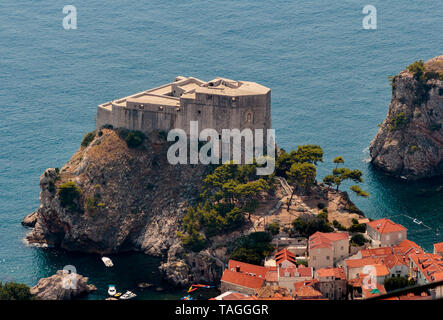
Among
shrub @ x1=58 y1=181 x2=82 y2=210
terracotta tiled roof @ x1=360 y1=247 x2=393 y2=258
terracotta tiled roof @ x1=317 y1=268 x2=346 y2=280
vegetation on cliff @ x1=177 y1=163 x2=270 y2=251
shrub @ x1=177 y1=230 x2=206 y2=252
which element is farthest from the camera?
shrub @ x1=58 y1=181 x2=82 y2=210

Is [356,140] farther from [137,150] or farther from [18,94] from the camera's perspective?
[18,94]

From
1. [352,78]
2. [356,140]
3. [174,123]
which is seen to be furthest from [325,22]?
[174,123]

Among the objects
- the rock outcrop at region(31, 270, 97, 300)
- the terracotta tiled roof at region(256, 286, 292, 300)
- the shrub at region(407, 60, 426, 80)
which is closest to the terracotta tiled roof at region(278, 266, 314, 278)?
the terracotta tiled roof at region(256, 286, 292, 300)

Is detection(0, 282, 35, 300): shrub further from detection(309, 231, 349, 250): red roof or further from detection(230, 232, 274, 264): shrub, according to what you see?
detection(309, 231, 349, 250): red roof

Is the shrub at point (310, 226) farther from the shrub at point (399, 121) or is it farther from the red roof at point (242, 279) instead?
the shrub at point (399, 121)

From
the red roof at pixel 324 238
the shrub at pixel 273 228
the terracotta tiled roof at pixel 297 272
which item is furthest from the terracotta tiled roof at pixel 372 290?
the shrub at pixel 273 228

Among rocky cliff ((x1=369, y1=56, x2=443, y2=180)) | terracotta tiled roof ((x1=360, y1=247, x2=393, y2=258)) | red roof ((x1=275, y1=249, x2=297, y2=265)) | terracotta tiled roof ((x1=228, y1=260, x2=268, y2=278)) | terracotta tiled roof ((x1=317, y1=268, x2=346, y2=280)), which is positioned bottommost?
terracotta tiled roof ((x1=228, y1=260, x2=268, y2=278))
